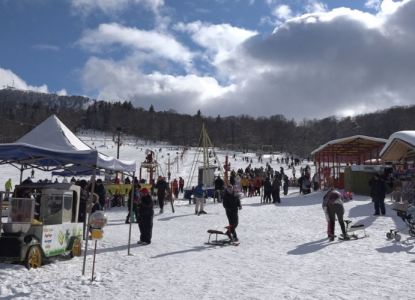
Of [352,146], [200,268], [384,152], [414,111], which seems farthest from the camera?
[414,111]

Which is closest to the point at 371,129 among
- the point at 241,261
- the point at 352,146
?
the point at 352,146

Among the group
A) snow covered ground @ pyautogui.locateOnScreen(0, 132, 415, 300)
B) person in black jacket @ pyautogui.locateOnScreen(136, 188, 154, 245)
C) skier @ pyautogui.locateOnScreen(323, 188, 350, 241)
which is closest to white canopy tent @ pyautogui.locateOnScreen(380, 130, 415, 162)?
snow covered ground @ pyautogui.locateOnScreen(0, 132, 415, 300)

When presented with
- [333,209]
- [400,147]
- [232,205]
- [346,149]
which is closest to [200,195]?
[232,205]

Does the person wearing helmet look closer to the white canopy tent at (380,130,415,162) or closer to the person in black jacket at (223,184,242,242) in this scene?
the person in black jacket at (223,184,242,242)

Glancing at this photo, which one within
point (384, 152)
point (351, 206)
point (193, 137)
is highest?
point (193, 137)

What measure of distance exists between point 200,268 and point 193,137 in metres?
111

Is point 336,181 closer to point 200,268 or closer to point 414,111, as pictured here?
point 200,268

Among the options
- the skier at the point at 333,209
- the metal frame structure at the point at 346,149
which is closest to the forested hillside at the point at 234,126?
the metal frame structure at the point at 346,149

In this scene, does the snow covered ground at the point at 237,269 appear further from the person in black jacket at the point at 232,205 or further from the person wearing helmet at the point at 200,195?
the person wearing helmet at the point at 200,195

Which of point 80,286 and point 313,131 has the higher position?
point 313,131

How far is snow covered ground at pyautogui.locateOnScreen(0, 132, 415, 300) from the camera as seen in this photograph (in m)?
5.43

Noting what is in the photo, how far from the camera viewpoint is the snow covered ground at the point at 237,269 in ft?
17.8

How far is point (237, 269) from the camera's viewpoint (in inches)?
272

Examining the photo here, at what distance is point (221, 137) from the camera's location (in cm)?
12244
